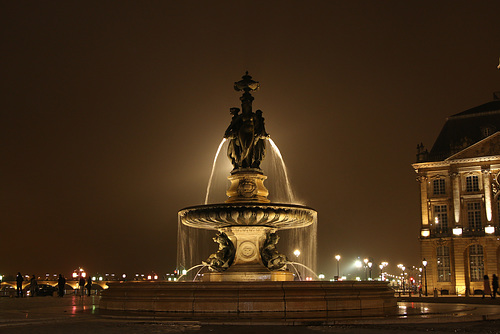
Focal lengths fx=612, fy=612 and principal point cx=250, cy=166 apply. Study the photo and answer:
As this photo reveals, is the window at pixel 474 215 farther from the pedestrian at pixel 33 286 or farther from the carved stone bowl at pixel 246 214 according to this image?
the carved stone bowl at pixel 246 214

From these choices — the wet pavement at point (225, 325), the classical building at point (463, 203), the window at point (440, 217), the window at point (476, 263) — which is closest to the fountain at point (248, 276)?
the wet pavement at point (225, 325)

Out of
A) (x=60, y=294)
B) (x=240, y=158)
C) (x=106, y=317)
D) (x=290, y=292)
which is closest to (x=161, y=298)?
(x=106, y=317)

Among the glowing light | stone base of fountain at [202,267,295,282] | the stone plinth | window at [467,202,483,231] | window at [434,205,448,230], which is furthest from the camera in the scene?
window at [434,205,448,230]

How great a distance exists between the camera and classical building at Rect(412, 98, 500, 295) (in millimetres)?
59281

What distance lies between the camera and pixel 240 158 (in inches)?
698

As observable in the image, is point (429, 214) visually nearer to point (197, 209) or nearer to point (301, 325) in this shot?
point (197, 209)

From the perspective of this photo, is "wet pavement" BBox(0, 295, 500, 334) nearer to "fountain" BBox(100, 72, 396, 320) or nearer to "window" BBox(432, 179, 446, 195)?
"fountain" BBox(100, 72, 396, 320)

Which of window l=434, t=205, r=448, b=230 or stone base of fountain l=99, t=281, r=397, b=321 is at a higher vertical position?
window l=434, t=205, r=448, b=230

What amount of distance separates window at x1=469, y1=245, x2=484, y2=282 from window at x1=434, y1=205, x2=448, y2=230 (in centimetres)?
375

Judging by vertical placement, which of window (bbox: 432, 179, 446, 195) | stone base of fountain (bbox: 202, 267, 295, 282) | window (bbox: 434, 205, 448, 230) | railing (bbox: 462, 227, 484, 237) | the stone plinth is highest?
window (bbox: 432, 179, 446, 195)

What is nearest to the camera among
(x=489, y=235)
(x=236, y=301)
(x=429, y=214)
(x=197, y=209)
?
(x=236, y=301)

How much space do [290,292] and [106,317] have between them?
3.60 metres

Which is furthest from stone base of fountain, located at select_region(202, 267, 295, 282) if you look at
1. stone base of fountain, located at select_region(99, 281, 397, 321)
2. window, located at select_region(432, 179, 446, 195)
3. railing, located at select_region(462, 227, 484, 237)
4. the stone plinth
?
window, located at select_region(432, 179, 446, 195)

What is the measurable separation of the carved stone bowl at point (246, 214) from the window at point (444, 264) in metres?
48.0
